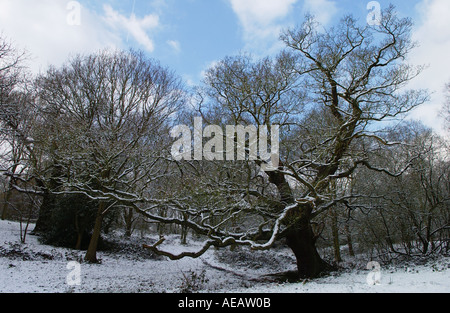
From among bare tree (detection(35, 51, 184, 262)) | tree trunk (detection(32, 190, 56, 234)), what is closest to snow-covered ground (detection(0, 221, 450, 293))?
tree trunk (detection(32, 190, 56, 234))

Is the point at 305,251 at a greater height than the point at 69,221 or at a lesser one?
lesser

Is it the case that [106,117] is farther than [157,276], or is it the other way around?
[106,117]

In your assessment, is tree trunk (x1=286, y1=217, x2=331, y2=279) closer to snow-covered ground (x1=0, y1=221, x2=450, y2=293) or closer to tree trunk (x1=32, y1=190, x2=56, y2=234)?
snow-covered ground (x1=0, y1=221, x2=450, y2=293)

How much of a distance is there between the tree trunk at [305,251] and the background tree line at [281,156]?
5 cm

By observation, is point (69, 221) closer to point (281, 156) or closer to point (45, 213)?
point (45, 213)

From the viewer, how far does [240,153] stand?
11039mm

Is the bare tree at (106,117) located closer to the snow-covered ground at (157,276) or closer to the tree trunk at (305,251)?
the snow-covered ground at (157,276)

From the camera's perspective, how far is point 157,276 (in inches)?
455

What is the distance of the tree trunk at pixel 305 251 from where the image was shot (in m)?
10.7

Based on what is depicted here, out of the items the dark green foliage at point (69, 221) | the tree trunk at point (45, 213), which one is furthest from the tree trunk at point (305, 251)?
the tree trunk at point (45, 213)

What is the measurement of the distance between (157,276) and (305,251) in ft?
20.2

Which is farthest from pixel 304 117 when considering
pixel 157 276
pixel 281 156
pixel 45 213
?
pixel 45 213
